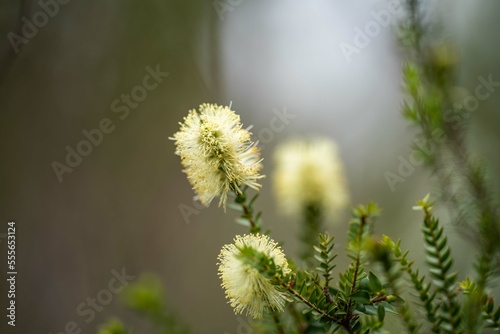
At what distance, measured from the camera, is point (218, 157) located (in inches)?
19.5

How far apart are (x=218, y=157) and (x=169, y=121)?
1.52 meters

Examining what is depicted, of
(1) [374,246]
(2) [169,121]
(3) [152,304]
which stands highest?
(2) [169,121]

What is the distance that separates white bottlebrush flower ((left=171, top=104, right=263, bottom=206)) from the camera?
487 mm

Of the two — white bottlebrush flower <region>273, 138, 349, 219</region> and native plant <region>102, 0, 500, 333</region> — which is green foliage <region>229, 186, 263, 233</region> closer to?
native plant <region>102, 0, 500, 333</region>

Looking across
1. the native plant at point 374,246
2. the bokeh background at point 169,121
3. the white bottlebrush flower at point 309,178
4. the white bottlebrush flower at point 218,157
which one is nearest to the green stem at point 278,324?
the native plant at point 374,246

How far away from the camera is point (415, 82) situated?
0.54m

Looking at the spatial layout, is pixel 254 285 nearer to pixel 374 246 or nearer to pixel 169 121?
pixel 374 246

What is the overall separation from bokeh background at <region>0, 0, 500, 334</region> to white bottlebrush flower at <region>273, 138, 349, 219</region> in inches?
27.8

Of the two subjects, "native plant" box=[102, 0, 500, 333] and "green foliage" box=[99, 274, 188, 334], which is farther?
"green foliage" box=[99, 274, 188, 334]

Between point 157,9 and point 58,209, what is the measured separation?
3.47 ft

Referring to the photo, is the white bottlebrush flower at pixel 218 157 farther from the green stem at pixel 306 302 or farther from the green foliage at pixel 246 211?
the green stem at pixel 306 302

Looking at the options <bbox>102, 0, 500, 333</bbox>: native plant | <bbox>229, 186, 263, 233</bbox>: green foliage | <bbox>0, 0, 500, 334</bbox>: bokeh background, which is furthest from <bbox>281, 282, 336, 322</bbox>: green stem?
<bbox>0, 0, 500, 334</bbox>: bokeh background

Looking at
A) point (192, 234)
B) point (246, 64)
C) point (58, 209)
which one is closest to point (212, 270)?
point (192, 234)

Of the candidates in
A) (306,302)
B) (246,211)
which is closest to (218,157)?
(246,211)
